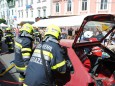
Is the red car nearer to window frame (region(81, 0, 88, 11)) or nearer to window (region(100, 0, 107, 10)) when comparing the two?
window (region(100, 0, 107, 10))

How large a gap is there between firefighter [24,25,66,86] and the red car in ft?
0.91

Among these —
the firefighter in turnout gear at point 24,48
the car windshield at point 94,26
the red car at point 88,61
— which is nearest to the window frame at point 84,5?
the car windshield at point 94,26

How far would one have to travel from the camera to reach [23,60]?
5027 millimetres

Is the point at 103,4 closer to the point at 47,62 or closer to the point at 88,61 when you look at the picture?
the point at 88,61

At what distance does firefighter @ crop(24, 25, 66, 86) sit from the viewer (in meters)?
3.47

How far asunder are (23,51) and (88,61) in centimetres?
127

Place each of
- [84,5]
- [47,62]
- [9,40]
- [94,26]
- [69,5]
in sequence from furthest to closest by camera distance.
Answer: [69,5] < [84,5] < [9,40] < [94,26] < [47,62]

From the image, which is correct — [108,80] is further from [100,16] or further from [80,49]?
[100,16]

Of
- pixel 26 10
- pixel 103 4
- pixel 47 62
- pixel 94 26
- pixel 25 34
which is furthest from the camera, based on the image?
pixel 26 10

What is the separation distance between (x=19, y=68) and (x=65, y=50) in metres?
1.51

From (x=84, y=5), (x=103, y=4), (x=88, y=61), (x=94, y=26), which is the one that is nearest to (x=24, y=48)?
(x=88, y=61)

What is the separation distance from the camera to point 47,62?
3457 mm

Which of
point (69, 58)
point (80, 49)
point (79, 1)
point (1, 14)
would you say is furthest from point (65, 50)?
point (1, 14)

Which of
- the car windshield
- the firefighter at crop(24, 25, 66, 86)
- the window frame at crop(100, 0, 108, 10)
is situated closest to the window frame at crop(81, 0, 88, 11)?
the window frame at crop(100, 0, 108, 10)
